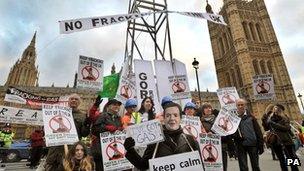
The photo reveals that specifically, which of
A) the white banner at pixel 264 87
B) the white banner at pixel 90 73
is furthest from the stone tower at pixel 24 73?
the white banner at pixel 264 87

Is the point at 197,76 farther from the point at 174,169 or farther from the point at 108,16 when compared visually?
the point at 174,169

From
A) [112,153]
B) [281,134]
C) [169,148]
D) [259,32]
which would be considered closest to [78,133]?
[112,153]

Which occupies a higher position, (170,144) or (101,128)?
(101,128)

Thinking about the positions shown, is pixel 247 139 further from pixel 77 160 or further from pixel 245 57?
pixel 245 57

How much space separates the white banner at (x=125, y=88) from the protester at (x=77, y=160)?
2.67 meters

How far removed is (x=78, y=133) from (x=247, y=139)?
10.8 ft

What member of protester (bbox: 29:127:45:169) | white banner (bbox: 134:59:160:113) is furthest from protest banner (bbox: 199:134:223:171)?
protester (bbox: 29:127:45:169)

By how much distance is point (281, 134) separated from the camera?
594cm

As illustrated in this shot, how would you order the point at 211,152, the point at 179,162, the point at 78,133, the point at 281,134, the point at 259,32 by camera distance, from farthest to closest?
1. the point at 259,32
2. the point at 281,134
3. the point at 78,133
4. the point at 211,152
5. the point at 179,162

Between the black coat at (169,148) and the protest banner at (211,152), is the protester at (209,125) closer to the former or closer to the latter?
the protest banner at (211,152)

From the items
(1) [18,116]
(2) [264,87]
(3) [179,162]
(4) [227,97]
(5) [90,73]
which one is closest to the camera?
(3) [179,162]

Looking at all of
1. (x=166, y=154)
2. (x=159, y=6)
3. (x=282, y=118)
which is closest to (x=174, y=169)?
(x=166, y=154)

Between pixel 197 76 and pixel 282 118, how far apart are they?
1130 cm

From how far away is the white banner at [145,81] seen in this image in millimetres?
7041
